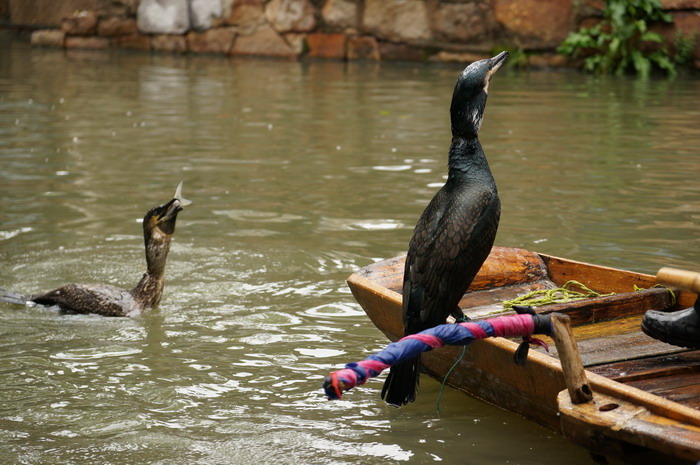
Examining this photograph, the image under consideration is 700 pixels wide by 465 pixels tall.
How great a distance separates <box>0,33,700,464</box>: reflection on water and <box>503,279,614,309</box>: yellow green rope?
0.58 metres

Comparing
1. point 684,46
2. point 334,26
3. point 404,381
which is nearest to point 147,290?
point 404,381

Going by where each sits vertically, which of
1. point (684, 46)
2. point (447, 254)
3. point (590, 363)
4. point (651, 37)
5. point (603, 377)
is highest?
point (651, 37)

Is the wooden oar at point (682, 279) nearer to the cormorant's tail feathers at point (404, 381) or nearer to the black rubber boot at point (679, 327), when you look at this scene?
the black rubber boot at point (679, 327)

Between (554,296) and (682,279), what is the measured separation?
1.80 m

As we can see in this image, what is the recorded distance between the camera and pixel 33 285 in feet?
21.5

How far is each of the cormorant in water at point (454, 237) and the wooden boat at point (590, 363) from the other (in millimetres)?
285

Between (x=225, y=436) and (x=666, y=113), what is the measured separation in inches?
365

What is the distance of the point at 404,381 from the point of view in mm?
4266

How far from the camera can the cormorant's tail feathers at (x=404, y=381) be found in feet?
14.0

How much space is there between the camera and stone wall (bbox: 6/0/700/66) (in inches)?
646

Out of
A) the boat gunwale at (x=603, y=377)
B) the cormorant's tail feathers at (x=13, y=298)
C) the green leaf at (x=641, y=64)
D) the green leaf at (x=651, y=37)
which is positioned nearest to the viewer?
the boat gunwale at (x=603, y=377)

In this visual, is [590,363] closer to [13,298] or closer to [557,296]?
[557,296]

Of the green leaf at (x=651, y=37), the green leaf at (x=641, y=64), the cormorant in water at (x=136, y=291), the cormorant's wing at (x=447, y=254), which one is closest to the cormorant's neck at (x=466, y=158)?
the cormorant's wing at (x=447, y=254)

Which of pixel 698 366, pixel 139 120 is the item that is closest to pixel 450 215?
pixel 698 366
